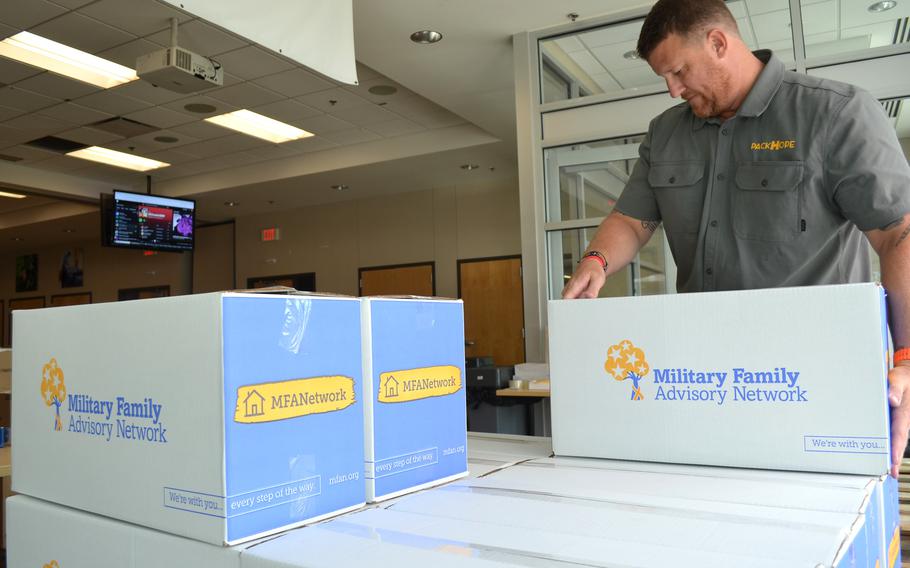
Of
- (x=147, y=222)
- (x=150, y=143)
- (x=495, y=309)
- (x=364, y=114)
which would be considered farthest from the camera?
(x=495, y=309)

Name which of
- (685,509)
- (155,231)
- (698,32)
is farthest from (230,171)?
(685,509)

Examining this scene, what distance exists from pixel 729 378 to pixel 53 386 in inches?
31.8

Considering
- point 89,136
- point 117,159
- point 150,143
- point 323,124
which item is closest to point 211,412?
point 323,124

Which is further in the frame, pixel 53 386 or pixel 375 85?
pixel 375 85

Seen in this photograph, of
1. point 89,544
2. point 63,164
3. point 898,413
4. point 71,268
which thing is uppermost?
point 63,164

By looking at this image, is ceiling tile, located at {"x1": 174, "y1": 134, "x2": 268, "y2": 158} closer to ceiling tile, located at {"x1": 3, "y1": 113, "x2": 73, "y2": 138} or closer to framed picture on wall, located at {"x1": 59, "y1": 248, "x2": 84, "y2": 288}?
ceiling tile, located at {"x1": 3, "y1": 113, "x2": 73, "y2": 138}

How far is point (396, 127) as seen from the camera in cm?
695

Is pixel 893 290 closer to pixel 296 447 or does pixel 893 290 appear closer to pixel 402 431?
pixel 402 431

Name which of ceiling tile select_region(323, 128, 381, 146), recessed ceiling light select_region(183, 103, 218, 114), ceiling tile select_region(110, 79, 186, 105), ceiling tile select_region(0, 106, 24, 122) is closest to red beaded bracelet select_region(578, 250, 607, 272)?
ceiling tile select_region(110, 79, 186, 105)

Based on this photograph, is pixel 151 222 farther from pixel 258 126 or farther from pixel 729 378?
pixel 729 378

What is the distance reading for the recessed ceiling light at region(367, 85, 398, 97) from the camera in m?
5.75

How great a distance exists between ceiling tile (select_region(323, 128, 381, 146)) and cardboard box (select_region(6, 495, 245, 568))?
20.9ft

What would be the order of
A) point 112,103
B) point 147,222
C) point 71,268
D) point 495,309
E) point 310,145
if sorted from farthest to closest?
point 71,268 < point 495,309 < point 310,145 < point 147,222 < point 112,103

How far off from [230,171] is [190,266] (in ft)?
10.3
